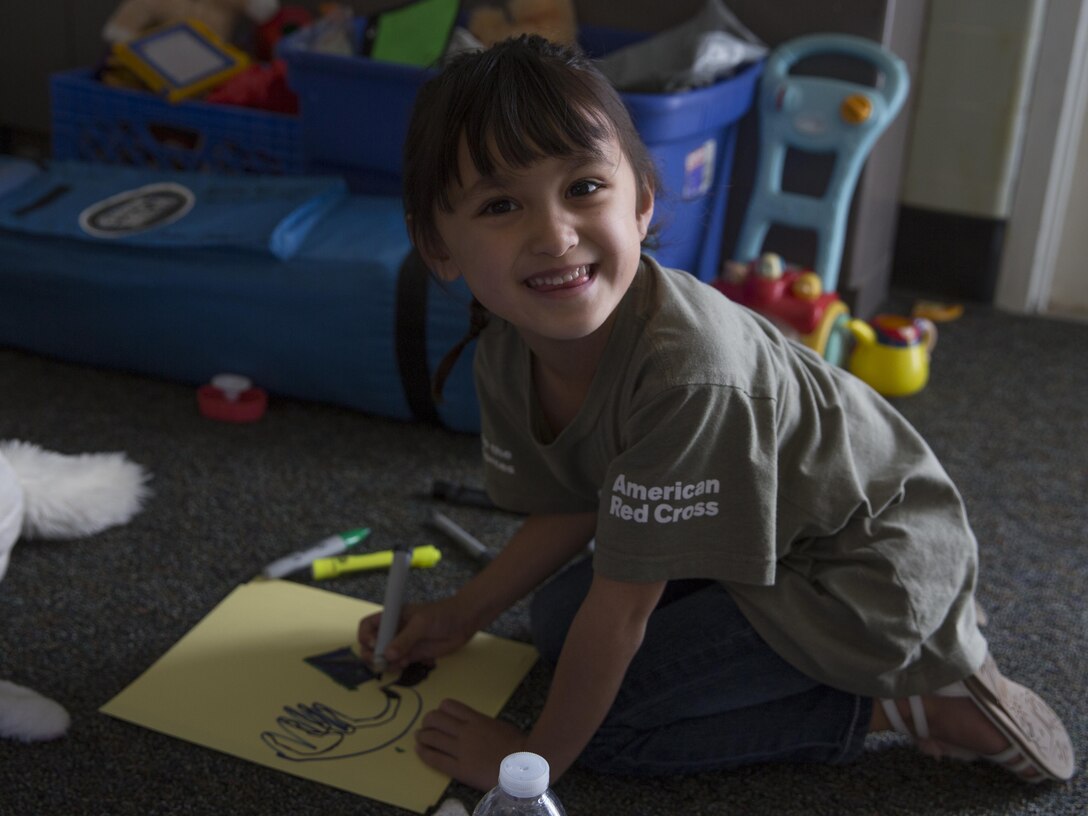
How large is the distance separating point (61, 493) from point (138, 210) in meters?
0.56

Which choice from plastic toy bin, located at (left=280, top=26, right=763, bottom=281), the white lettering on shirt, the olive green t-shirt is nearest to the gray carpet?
the olive green t-shirt

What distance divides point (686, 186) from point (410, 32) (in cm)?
57

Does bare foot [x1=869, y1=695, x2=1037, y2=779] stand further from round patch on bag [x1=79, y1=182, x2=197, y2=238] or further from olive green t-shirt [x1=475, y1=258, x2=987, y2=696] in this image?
round patch on bag [x1=79, y1=182, x2=197, y2=238]

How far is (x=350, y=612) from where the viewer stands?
3.90 ft

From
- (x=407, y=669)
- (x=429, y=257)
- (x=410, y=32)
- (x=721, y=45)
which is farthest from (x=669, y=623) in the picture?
(x=410, y=32)

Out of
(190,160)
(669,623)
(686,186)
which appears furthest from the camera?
(190,160)

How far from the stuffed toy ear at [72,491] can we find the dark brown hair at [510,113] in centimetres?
67

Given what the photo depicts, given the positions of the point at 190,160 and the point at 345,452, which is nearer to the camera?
the point at 345,452

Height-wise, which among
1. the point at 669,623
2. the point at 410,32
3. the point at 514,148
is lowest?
the point at 669,623

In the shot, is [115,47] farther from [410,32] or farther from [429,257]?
[429,257]

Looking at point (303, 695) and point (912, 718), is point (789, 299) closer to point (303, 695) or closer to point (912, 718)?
point (912, 718)

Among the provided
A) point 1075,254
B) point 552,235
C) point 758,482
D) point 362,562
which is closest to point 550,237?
point 552,235

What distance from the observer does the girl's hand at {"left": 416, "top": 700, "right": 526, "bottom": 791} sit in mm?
952

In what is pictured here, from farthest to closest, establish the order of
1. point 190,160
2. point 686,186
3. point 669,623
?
point 190,160, point 686,186, point 669,623
